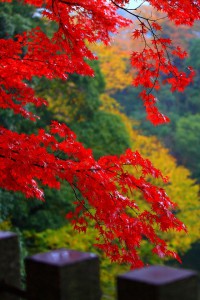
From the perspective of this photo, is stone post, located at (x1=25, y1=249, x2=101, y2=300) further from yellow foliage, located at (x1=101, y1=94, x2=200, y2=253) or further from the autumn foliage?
yellow foliage, located at (x1=101, y1=94, x2=200, y2=253)

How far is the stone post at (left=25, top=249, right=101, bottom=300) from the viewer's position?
147 centimetres

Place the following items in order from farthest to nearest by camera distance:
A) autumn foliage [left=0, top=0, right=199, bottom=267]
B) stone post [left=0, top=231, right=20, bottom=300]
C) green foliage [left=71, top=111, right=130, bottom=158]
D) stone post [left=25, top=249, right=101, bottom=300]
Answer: green foliage [left=71, top=111, right=130, bottom=158] < autumn foliage [left=0, top=0, right=199, bottom=267] < stone post [left=0, top=231, right=20, bottom=300] < stone post [left=25, top=249, right=101, bottom=300]

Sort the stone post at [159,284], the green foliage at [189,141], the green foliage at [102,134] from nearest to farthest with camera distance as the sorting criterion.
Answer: the stone post at [159,284], the green foliage at [102,134], the green foliage at [189,141]

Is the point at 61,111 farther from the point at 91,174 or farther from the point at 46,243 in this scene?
the point at 91,174

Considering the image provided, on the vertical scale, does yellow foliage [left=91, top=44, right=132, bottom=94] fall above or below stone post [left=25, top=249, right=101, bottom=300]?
above

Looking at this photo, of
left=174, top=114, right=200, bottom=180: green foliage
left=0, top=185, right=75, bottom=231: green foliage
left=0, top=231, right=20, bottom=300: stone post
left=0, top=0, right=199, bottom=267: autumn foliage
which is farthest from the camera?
left=174, top=114, right=200, bottom=180: green foliage

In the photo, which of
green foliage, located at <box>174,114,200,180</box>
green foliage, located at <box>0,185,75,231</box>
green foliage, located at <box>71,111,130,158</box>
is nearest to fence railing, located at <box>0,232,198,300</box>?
green foliage, located at <box>0,185,75,231</box>

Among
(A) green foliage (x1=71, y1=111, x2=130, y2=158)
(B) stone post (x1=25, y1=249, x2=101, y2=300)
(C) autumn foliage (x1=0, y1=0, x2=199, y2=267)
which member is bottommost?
(B) stone post (x1=25, y1=249, x2=101, y2=300)

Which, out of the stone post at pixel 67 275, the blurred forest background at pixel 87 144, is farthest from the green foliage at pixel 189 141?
the stone post at pixel 67 275

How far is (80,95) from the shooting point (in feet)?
44.5

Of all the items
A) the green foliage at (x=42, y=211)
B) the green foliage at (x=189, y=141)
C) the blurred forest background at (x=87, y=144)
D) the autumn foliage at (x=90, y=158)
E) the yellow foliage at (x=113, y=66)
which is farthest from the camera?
the yellow foliage at (x=113, y=66)

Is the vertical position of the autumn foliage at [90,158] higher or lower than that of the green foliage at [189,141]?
lower

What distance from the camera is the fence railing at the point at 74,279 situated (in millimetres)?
1329

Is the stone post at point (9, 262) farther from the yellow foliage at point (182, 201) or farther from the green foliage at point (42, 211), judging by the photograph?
the yellow foliage at point (182, 201)
